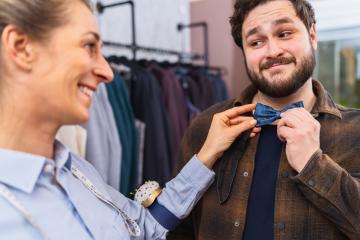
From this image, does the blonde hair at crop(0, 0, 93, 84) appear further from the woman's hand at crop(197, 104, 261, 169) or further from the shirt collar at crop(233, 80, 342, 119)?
the shirt collar at crop(233, 80, 342, 119)

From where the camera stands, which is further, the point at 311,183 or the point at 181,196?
the point at 181,196

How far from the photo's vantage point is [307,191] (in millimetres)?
870

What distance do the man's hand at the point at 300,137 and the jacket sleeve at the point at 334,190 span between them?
0.02m

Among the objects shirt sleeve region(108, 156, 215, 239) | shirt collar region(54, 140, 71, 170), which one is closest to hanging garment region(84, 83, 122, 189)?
shirt sleeve region(108, 156, 215, 239)

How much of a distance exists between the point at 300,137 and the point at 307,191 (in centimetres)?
14

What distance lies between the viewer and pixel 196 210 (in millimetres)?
1134

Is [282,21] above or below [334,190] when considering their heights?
above

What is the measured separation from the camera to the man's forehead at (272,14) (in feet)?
3.27

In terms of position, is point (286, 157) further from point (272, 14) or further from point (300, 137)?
point (272, 14)

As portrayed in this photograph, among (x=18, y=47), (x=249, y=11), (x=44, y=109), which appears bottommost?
(x=44, y=109)

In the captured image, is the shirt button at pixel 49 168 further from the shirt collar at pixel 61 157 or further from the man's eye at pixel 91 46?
Answer: the man's eye at pixel 91 46

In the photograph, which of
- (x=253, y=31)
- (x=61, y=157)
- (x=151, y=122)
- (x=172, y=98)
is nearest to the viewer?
(x=61, y=157)

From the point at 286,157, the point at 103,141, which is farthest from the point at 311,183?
the point at 103,141

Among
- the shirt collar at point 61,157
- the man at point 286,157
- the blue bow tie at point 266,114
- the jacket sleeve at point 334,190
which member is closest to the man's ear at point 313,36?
the man at point 286,157
